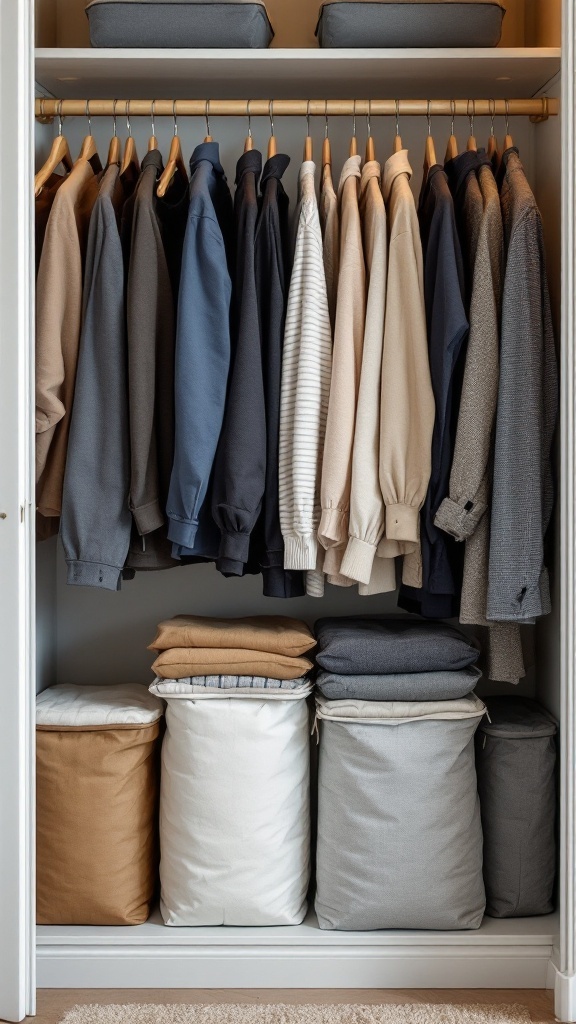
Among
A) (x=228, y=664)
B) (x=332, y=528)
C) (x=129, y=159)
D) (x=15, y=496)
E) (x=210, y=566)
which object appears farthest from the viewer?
(x=210, y=566)

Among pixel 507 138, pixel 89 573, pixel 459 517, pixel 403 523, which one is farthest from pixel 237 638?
pixel 507 138

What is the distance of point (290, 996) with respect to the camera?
1.91 m

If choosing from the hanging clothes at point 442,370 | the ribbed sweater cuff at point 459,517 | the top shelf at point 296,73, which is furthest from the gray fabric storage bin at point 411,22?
the ribbed sweater cuff at point 459,517

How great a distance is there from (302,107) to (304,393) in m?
0.74

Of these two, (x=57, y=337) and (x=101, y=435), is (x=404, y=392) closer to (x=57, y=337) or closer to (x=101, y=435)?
(x=101, y=435)

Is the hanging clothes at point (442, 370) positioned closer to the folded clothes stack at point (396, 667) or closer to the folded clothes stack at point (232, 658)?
the folded clothes stack at point (396, 667)

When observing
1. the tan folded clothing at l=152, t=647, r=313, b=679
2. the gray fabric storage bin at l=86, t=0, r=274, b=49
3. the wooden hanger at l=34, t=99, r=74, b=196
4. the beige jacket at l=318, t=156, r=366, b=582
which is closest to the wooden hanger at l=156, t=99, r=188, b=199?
the gray fabric storage bin at l=86, t=0, r=274, b=49

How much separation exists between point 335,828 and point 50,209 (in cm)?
159

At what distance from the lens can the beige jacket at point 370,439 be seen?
187 cm

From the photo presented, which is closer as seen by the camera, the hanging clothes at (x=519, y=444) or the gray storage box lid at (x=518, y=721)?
the hanging clothes at (x=519, y=444)

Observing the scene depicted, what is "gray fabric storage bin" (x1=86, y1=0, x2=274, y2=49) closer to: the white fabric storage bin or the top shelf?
the top shelf

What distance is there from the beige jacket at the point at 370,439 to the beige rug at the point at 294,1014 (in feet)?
2.93

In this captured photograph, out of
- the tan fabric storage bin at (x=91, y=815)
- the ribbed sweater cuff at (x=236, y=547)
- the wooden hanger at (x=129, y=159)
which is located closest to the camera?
the ribbed sweater cuff at (x=236, y=547)

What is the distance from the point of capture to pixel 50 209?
Result: 2.10 meters
